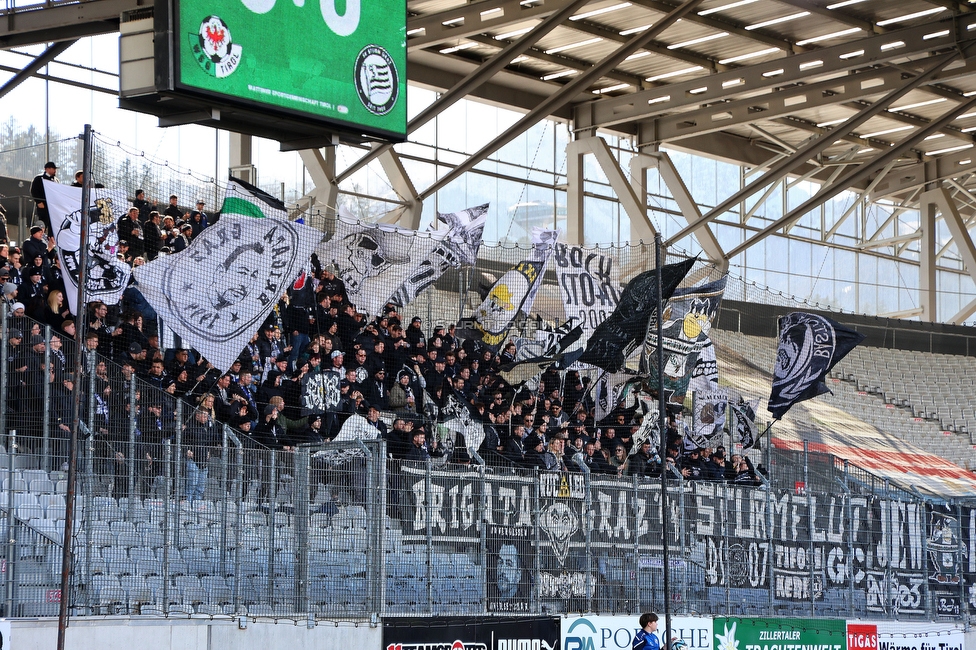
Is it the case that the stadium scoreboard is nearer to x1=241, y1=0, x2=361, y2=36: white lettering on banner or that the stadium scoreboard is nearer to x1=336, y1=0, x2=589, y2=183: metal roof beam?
x1=241, y1=0, x2=361, y2=36: white lettering on banner

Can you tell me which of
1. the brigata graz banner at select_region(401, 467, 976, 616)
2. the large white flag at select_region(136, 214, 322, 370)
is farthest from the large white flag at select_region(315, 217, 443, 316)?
the brigata graz banner at select_region(401, 467, 976, 616)

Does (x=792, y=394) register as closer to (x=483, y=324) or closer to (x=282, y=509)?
(x=483, y=324)

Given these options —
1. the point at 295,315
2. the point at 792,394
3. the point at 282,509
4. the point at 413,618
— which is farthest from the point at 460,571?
the point at 792,394

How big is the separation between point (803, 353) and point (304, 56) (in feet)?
32.2

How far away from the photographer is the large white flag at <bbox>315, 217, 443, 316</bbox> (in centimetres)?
1611

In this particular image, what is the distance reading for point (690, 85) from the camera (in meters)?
29.3

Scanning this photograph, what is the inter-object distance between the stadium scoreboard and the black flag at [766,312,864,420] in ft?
27.4

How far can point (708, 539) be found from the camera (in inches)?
611

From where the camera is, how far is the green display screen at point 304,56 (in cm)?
1163

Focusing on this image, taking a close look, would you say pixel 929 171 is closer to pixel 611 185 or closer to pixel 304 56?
pixel 611 185

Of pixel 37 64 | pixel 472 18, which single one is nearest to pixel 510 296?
pixel 37 64

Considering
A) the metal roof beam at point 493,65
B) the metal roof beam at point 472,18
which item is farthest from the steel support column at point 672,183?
the metal roof beam at point 493,65

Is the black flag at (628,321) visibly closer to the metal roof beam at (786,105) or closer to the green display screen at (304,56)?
the green display screen at (304,56)

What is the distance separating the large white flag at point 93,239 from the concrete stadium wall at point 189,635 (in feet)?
10.9
